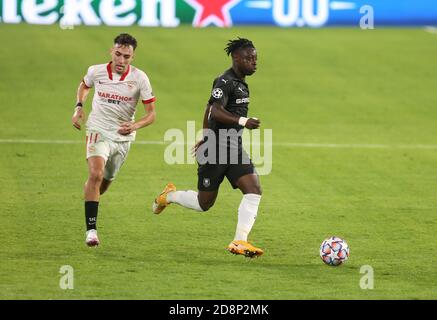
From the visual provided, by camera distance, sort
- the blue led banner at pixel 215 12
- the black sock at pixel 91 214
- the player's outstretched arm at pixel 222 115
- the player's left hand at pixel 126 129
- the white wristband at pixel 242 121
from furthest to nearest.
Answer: the blue led banner at pixel 215 12 < the player's left hand at pixel 126 129 < the black sock at pixel 91 214 < the player's outstretched arm at pixel 222 115 < the white wristband at pixel 242 121

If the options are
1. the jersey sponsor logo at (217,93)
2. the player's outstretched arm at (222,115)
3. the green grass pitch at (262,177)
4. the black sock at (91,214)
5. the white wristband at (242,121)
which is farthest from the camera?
the black sock at (91,214)

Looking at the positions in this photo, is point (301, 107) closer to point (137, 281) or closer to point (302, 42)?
point (302, 42)

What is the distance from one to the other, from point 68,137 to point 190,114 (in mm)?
3639

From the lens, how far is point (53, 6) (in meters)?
31.5

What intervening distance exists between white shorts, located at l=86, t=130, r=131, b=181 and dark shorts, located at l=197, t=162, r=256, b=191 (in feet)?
3.85

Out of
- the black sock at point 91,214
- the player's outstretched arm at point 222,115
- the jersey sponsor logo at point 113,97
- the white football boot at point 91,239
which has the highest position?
the jersey sponsor logo at point 113,97

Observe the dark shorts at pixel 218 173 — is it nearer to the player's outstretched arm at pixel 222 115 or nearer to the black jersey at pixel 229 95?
the black jersey at pixel 229 95

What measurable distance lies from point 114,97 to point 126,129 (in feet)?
1.68

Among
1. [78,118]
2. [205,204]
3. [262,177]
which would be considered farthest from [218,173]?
[262,177]

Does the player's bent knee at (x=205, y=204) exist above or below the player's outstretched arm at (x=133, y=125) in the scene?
below

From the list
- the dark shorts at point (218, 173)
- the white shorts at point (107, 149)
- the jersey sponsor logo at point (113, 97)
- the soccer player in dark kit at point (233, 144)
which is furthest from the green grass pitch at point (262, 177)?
the jersey sponsor logo at point (113, 97)

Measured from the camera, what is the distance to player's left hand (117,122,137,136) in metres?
13.4

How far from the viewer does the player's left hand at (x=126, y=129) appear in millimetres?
13375

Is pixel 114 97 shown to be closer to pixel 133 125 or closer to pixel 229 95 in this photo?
pixel 133 125
